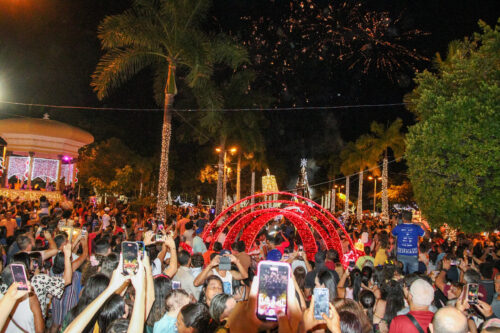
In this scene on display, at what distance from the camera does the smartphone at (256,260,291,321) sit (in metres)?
3.02

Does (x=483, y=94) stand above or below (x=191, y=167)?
below

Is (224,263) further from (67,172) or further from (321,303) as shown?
(67,172)

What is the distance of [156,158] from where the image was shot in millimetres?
43031

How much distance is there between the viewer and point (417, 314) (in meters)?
4.40

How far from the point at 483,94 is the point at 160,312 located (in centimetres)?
1187

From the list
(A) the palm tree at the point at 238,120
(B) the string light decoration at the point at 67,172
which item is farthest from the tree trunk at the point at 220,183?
(B) the string light decoration at the point at 67,172

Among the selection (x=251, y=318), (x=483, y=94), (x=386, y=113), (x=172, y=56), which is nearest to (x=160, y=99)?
(x=172, y=56)

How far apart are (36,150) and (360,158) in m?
29.5

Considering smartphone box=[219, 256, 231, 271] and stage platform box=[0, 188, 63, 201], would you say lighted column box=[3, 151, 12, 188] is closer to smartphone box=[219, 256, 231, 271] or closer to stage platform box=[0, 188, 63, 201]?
stage platform box=[0, 188, 63, 201]

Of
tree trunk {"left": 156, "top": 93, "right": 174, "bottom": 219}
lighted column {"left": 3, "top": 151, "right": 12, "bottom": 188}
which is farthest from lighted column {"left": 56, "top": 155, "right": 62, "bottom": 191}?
tree trunk {"left": 156, "top": 93, "right": 174, "bottom": 219}

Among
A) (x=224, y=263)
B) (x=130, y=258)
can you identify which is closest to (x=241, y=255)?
(x=224, y=263)

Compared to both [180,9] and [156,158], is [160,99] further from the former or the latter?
[156,158]

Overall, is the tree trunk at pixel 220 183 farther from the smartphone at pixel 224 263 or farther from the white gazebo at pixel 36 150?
the smartphone at pixel 224 263

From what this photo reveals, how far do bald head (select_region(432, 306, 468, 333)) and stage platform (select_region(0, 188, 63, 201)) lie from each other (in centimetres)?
2943
